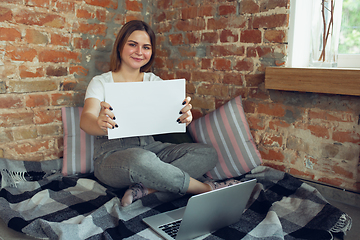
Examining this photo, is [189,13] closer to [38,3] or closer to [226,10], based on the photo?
[226,10]

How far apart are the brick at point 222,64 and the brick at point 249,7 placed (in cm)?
31

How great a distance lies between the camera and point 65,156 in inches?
69.0

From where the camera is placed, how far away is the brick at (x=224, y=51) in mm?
1777

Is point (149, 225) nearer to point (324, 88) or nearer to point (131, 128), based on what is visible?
point (131, 128)

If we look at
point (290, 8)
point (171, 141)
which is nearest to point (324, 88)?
point (290, 8)

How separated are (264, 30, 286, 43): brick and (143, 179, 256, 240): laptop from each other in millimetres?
886

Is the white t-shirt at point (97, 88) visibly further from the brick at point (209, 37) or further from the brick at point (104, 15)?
the brick at point (209, 37)

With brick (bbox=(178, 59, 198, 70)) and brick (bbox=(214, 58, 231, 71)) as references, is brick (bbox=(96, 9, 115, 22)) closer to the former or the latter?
brick (bbox=(178, 59, 198, 70))

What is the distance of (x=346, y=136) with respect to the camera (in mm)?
1463

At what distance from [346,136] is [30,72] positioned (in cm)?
180

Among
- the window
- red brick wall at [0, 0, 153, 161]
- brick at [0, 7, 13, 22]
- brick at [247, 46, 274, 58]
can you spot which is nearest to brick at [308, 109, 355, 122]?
the window

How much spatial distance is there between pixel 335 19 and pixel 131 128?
1.19 meters

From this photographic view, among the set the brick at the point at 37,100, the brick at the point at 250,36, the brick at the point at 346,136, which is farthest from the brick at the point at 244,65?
the brick at the point at 37,100

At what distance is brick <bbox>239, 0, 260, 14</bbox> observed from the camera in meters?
1.67
